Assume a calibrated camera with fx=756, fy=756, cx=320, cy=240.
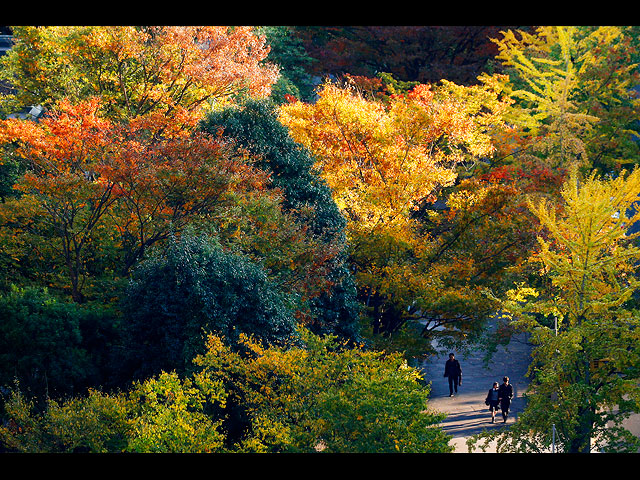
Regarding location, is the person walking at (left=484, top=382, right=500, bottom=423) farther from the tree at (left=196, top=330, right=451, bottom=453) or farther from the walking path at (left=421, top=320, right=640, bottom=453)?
the tree at (left=196, top=330, right=451, bottom=453)

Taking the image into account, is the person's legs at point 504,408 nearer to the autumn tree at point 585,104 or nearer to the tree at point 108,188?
the tree at point 108,188

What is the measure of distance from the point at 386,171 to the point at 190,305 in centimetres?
986

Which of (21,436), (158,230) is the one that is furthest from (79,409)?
(158,230)

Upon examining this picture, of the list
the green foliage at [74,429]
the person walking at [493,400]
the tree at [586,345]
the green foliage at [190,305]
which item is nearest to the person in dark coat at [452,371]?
the person walking at [493,400]

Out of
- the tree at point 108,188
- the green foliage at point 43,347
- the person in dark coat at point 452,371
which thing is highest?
the tree at point 108,188

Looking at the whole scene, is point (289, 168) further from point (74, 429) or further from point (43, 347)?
point (74, 429)

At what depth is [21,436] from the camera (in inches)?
597

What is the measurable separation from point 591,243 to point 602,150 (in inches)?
683

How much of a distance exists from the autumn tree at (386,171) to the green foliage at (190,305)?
6146 millimetres

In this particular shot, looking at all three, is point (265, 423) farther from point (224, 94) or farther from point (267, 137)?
point (224, 94)

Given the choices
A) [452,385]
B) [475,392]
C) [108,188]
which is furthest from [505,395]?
[108,188]

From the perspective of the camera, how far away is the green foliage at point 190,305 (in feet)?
54.2

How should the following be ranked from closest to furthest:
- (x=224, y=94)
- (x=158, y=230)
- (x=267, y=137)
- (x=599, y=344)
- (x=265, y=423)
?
(x=265, y=423) → (x=599, y=344) → (x=158, y=230) → (x=267, y=137) → (x=224, y=94)

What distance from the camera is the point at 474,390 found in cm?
2577
